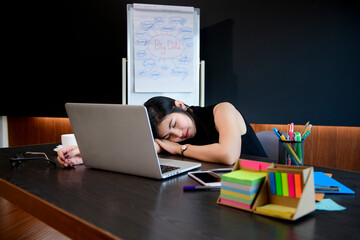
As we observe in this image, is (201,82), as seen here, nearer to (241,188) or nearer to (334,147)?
(334,147)

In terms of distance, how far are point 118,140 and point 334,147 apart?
2.38 m

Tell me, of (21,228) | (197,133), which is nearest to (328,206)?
(197,133)

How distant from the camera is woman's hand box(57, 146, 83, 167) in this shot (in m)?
0.99

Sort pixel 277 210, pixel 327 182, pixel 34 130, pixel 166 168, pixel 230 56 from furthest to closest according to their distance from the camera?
pixel 34 130 → pixel 230 56 → pixel 166 168 → pixel 327 182 → pixel 277 210

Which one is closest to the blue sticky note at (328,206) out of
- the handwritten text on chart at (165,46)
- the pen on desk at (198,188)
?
the pen on desk at (198,188)

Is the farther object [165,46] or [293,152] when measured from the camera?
[165,46]

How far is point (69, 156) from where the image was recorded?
1.03 m

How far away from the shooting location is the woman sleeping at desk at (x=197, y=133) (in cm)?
106

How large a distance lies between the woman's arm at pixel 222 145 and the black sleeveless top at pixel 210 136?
69 mm

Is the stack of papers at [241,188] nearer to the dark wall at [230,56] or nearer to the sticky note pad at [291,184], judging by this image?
the sticky note pad at [291,184]

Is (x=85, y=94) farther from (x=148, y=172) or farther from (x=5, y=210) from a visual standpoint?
(x=148, y=172)

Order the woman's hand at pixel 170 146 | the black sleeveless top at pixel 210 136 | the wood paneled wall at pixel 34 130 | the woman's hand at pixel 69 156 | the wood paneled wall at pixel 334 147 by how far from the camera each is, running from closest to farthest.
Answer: the woman's hand at pixel 69 156, the woman's hand at pixel 170 146, the black sleeveless top at pixel 210 136, the wood paneled wall at pixel 334 147, the wood paneled wall at pixel 34 130

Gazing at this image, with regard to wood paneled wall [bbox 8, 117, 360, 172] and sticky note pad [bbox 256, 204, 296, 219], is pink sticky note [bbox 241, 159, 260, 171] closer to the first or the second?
sticky note pad [bbox 256, 204, 296, 219]

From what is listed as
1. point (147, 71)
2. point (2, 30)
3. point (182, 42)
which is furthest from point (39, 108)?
point (182, 42)
